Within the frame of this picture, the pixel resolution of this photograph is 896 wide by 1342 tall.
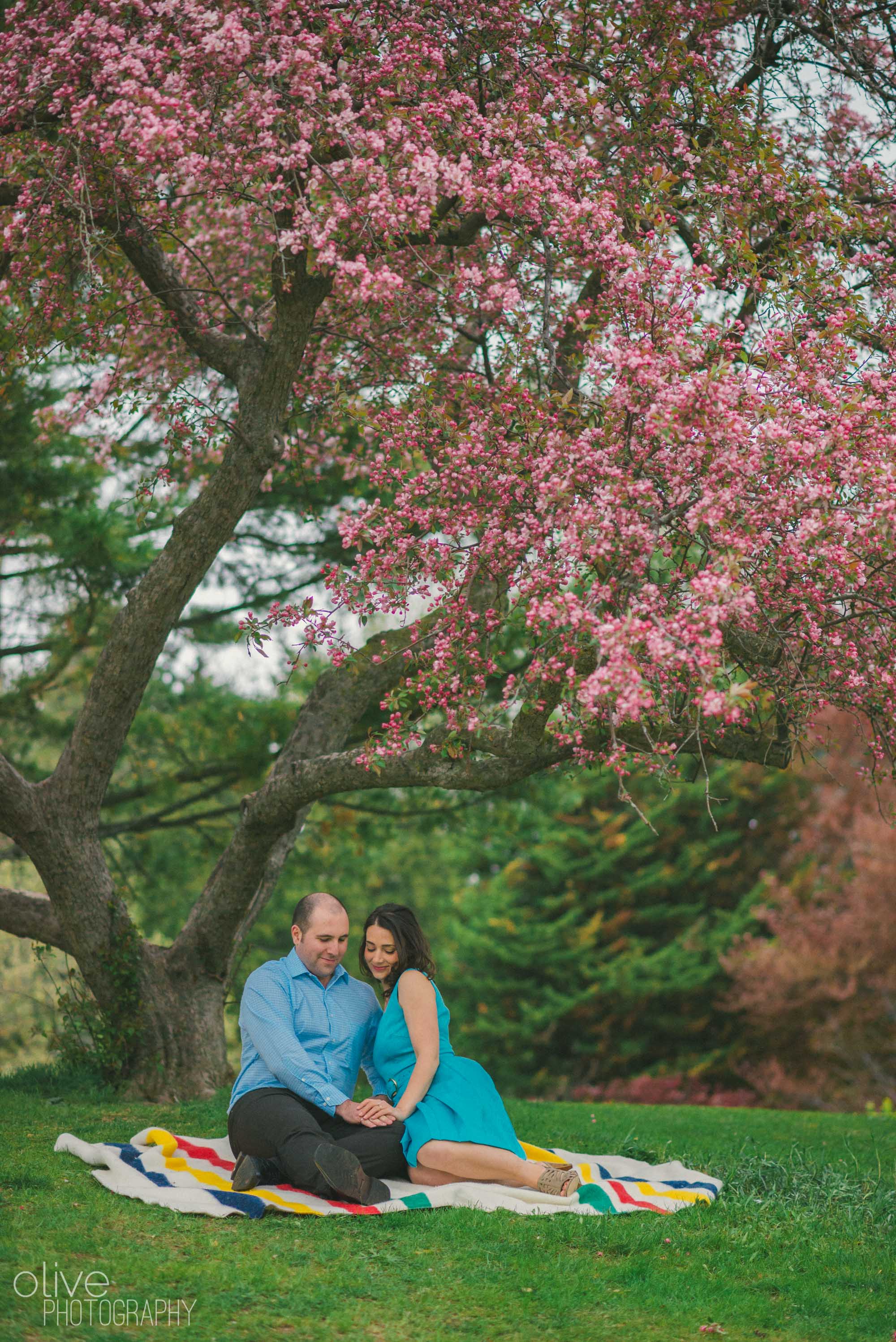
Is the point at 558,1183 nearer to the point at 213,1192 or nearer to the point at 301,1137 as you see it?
the point at 301,1137

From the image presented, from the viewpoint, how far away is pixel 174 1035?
22.8 ft

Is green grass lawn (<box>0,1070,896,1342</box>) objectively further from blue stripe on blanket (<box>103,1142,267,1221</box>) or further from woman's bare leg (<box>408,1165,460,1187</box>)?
woman's bare leg (<box>408,1165,460,1187</box>)

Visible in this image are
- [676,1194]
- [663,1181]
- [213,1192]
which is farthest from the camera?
[663,1181]

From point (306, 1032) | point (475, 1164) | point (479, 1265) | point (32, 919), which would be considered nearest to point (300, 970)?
point (306, 1032)

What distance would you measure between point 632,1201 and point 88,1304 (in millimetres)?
2088

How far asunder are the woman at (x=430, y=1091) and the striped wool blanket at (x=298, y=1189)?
0.23ft

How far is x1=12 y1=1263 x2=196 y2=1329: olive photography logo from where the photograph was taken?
297 cm

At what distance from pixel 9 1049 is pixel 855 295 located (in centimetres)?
1536

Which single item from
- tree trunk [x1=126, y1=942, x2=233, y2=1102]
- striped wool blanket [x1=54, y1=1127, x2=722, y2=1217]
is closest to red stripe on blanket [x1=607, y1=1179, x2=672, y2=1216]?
striped wool blanket [x1=54, y1=1127, x2=722, y2=1217]

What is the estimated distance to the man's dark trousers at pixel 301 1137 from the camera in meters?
4.18

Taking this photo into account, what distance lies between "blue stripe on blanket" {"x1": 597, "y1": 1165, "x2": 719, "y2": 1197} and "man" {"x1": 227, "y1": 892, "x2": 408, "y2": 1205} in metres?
0.90

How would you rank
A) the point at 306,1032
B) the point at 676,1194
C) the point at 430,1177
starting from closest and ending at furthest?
the point at 430,1177 < the point at 676,1194 < the point at 306,1032

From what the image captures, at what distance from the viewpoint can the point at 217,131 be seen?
4.89 meters

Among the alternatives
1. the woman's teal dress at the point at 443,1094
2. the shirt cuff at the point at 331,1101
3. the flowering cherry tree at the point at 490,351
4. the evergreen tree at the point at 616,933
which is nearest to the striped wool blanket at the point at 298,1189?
the woman's teal dress at the point at 443,1094
